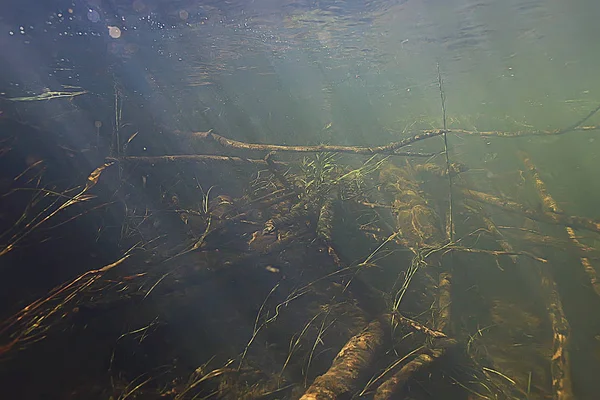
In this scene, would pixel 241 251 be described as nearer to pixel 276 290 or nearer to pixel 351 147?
pixel 276 290

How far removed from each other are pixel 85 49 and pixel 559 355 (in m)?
Answer: 12.0

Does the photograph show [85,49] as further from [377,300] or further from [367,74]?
[367,74]

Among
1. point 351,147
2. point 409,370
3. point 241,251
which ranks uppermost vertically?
point 351,147

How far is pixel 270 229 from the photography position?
5.62 meters

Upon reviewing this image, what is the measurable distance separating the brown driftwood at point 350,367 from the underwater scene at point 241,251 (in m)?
0.02

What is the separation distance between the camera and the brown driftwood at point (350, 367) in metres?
3.50

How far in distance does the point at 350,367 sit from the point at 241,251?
2.33 meters

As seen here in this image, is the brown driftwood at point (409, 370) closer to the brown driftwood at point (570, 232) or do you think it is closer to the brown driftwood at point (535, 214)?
the brown driftwood at point (570, 232)

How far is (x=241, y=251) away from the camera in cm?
526

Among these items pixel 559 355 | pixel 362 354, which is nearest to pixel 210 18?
pixel 362 354

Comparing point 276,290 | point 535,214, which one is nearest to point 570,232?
point 535,214

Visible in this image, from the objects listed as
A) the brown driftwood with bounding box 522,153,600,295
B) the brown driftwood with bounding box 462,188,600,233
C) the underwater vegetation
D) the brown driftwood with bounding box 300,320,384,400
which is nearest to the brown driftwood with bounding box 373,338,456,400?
the underwater vegetation

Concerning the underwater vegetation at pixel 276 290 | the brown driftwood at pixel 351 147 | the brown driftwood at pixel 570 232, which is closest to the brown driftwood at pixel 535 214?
the underwater vegetation at pixel 276 290

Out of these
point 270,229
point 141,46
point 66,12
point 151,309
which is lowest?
point 270,229
